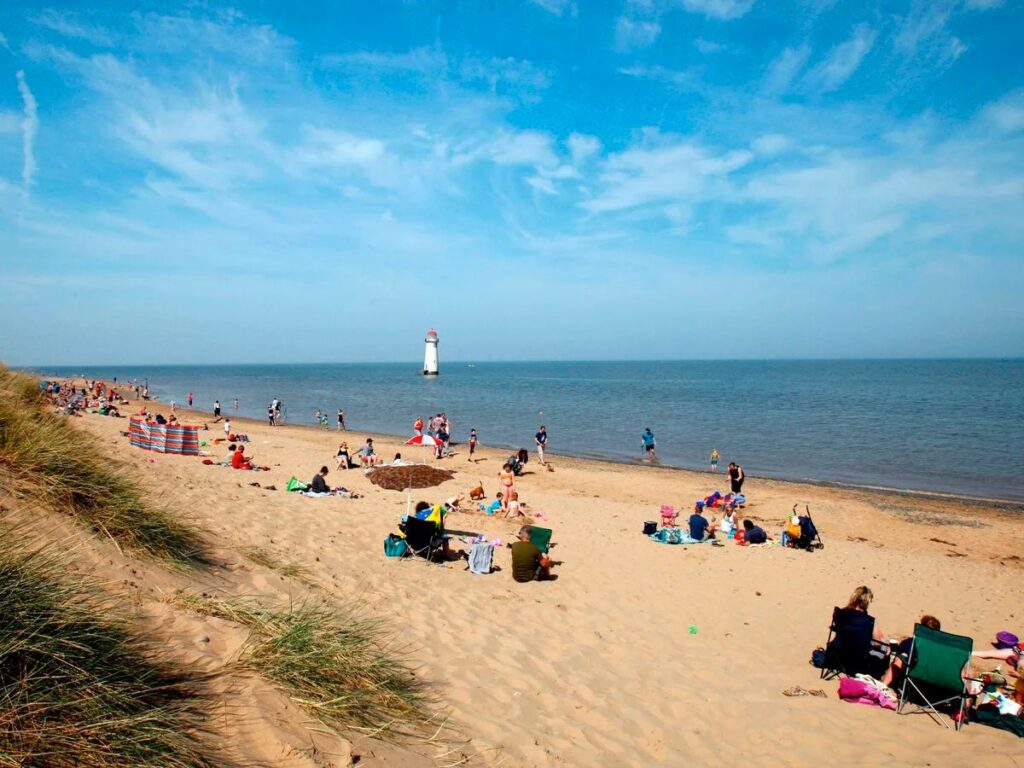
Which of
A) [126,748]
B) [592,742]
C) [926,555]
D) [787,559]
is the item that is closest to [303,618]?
[126,748]

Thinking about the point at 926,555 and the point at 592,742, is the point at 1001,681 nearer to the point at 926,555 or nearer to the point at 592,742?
the point at 592,742

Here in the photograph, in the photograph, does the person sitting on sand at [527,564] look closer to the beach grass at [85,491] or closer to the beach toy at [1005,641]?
the beach grass at [85,491]

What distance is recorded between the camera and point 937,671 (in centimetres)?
575

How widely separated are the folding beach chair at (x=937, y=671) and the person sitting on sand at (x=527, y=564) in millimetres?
Answer: 4722

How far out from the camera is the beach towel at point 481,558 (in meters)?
9.12

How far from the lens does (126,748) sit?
98.7 inches

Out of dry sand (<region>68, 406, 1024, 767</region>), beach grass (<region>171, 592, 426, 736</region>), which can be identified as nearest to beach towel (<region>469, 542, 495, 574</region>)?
dry sand (<region>68, 406, 1024, 767</region>)

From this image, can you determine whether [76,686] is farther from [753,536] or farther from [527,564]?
[753,536]

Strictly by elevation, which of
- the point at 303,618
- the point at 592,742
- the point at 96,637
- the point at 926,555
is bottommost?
the point at 926,555

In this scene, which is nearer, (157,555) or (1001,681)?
(157,555)

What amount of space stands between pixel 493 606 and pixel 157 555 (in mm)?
4006

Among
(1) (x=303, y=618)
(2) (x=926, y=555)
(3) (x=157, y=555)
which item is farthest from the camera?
(2) (x=926, y=555)

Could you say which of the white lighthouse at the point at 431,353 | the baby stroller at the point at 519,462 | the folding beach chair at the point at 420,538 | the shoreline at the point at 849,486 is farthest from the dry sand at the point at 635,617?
the white lighthouse at the point at 431,353

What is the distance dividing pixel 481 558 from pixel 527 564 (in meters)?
0.77
